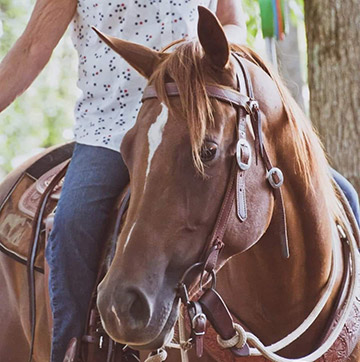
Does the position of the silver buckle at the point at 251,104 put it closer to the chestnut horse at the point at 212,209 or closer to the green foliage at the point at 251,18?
the chestnut horse at the point at 212,209

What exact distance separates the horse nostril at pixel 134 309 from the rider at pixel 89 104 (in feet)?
2.97

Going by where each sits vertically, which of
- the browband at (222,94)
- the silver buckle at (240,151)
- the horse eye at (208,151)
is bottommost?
the silver buckle at (240,151)

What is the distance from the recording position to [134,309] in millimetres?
2619

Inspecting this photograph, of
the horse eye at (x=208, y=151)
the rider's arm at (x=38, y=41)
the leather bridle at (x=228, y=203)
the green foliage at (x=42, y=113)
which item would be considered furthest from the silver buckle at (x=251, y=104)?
the green foliage at (x=42, y=113)

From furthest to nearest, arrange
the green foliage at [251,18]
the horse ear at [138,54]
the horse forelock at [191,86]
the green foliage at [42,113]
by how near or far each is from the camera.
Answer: the green foliage at [42,113], the green foliage at [251,18], the horse ear at [138,54], the horse forelock at [191,86]

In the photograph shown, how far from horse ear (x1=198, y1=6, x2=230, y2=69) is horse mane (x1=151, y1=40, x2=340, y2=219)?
5 centimetres

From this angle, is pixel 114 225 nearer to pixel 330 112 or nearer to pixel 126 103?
pixel 126 103

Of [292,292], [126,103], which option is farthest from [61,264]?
[292,292]

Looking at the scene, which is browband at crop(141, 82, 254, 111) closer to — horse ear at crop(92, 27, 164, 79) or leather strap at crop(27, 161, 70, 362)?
horse ear at crop(92, 27, 164, 79)

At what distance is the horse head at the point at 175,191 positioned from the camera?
264 centimetres

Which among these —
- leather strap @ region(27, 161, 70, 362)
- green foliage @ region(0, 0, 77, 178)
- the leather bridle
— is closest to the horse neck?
the leather bridle

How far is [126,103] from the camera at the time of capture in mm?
3639

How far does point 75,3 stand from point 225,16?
0.68 metres

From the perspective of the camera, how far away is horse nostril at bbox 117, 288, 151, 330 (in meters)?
2.60
